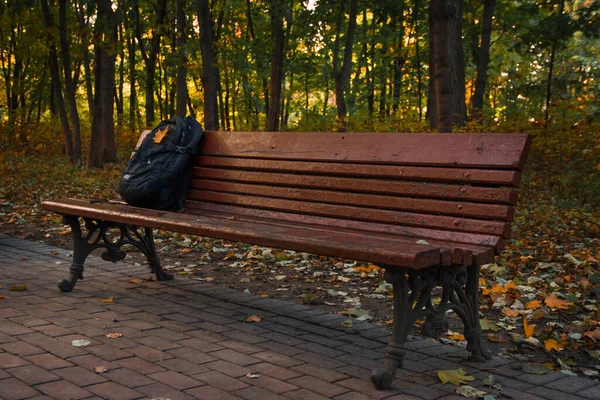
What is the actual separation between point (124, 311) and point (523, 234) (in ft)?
17.1

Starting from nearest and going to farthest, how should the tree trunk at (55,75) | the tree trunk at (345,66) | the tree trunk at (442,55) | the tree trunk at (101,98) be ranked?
the tree trunk at (442,55), the tree trunk at (55,75), the tree trunk at (345,66), the tree trunk at (101,98)

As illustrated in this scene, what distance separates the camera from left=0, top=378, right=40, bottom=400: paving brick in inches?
117

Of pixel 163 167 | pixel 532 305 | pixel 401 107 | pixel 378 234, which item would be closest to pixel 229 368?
pixel 378 234

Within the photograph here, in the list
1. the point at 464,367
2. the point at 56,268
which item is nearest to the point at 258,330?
the point at 464,367

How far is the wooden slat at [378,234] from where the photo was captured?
134 inches

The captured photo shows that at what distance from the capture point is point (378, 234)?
13.6 feet

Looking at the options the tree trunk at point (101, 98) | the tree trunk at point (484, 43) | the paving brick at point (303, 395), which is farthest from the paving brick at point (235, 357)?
the tree trunk at point (101, 98)

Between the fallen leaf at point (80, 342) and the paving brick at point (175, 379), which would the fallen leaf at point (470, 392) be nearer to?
the paving brick at point (175, 379)

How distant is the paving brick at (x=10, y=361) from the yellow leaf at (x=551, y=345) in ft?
9.17

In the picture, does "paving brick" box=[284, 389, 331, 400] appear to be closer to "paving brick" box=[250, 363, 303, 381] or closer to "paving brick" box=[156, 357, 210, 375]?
"paving brick" box=[250, 363, 303, 381]

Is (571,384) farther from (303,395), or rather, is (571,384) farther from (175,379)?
(175,379)

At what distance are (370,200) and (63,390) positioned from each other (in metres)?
2.13

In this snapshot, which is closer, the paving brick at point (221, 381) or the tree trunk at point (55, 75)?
the paving brick at point (221, 381)

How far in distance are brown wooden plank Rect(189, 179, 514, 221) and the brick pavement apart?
789mm
